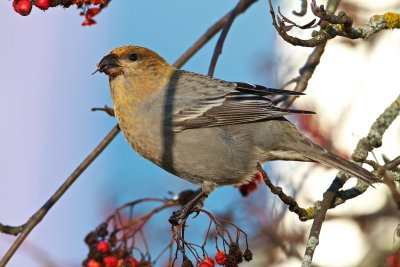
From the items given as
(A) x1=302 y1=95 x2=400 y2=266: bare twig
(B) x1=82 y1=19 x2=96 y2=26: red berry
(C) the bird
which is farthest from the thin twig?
(A) x1=302 y1=95 x2=400 y2=266: bare twig

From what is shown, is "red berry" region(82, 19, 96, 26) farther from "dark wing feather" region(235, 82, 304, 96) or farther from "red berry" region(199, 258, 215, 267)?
"red berry" region(199, 258, 215, 267)

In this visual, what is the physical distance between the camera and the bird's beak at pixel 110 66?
164 inches

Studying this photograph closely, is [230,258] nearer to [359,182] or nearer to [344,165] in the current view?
[359,182]

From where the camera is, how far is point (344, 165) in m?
3.69

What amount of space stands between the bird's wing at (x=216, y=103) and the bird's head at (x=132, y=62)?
17cm

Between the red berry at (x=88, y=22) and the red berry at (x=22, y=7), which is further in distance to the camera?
the red berry at (x=88, y=22)

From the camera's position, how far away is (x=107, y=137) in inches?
159

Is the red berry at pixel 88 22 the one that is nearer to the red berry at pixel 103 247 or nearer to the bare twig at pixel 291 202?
the red berry at pixel 103 247

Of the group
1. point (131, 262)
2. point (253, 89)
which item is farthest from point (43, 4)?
point (253, 89)

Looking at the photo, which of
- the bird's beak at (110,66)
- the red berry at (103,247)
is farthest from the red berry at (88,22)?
the red berry at (103,247)

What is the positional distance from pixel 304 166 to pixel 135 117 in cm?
184

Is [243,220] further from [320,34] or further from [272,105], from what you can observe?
[320,34]

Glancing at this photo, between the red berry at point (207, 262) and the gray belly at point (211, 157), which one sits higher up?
the gray belly at point (211, 157)

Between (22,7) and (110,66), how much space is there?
1.20 m
